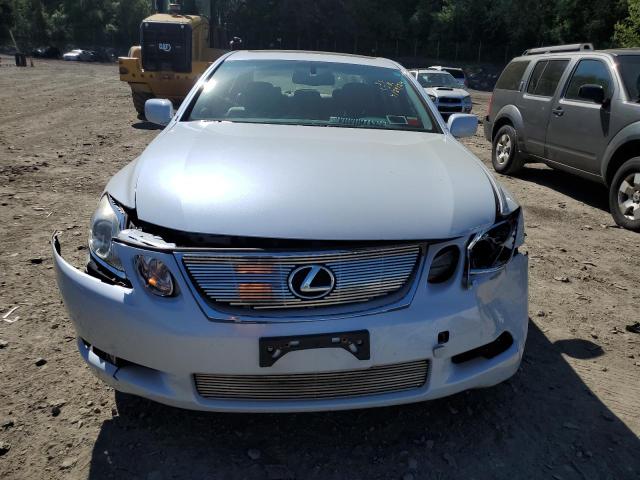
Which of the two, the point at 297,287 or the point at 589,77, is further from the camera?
the point at 589,77

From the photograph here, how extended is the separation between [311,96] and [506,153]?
5.24 m

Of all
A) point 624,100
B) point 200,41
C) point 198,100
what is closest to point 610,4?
point 200,41

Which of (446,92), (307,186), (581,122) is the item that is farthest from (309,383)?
(446,92)

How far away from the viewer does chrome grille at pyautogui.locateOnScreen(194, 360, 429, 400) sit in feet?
6.76

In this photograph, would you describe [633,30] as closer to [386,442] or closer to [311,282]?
[386,442]

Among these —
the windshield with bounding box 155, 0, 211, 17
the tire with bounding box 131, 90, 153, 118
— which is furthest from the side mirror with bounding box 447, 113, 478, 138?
the windshield with bounding box 155, 0, 211, 17

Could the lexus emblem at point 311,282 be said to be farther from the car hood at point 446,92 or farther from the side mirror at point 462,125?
the car hood at point 446,92

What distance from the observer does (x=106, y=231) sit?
7.48ft

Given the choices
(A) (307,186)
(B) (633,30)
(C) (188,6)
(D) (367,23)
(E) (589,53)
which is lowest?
(A) (307,186)

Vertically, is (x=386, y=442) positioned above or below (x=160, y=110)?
below

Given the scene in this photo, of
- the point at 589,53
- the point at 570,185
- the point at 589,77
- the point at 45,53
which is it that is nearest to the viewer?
the point at 589,77

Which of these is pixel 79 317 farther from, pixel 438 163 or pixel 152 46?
pixel 152 46

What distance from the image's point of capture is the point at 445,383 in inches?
85.7

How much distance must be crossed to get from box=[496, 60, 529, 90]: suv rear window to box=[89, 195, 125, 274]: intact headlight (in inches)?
276
